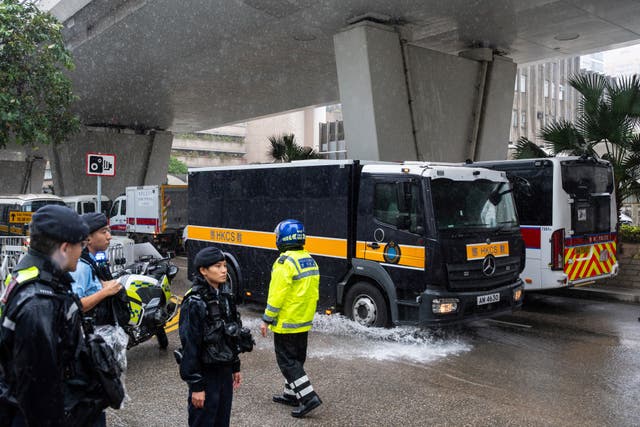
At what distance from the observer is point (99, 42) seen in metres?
16.5

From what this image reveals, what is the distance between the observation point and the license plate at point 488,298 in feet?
25.4

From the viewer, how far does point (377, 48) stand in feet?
44.1

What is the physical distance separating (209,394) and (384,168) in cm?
526

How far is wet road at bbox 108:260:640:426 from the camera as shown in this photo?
523 cm

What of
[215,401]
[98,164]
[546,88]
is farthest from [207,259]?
[546,88]

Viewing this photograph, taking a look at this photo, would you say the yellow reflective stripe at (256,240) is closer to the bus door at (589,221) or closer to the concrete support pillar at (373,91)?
the bus door at (589,221)

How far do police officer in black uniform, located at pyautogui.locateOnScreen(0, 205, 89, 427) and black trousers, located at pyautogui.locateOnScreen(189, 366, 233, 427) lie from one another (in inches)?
43.9

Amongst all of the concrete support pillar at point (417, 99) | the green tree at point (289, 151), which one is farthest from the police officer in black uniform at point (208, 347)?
the green tree at point (289, 151)

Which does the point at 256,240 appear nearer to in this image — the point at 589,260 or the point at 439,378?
the point at 439,378

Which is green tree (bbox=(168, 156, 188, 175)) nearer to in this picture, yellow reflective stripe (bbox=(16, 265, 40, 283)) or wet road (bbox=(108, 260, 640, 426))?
wet road (bbox=(108, 260, 640, 426))

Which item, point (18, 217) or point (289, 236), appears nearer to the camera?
point (289, 236)

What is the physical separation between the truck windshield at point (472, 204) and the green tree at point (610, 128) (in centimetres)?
439

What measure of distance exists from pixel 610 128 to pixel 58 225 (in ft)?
40.5

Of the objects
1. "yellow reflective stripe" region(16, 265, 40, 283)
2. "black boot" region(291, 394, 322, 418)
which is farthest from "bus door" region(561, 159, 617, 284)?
"yellow reflective stripe" region(16, 265, 40, 283)
